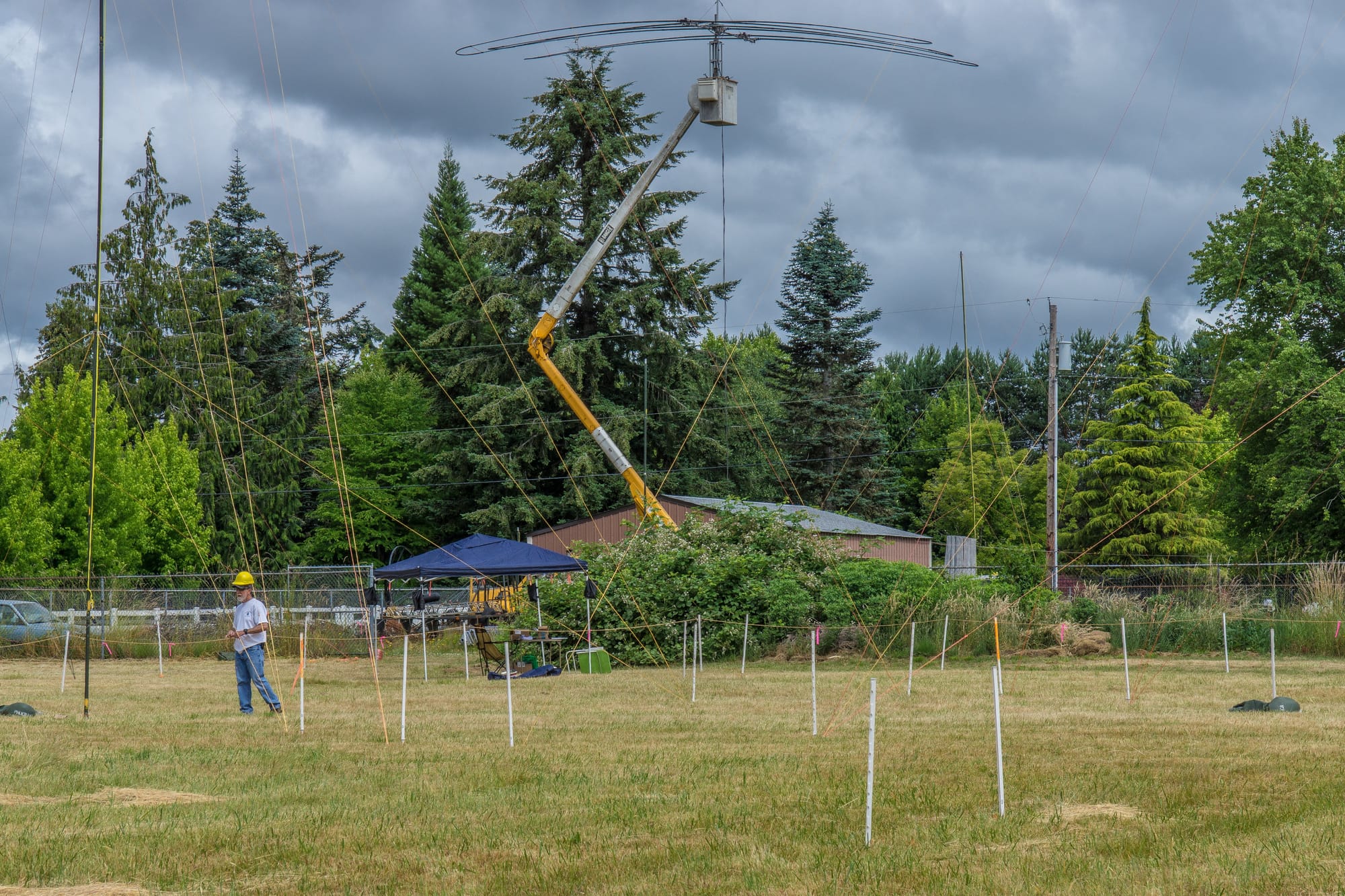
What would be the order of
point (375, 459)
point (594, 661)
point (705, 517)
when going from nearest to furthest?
point (594, 661) → point (705, 517) → point (375, 459)

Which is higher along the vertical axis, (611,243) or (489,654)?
(611,243)

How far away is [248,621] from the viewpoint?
16.3 metres

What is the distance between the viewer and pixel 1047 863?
7.68 m

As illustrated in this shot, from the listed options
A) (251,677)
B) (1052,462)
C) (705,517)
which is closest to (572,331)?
(705,517)

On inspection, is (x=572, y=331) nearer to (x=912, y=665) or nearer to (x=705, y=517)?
(x=705, y=517)

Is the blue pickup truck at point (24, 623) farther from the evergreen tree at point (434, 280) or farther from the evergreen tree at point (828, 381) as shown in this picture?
the evergreen tree at point (828, 381)

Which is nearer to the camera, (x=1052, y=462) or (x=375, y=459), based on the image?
(x=1052, y=462)

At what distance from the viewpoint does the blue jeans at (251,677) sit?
16328mm

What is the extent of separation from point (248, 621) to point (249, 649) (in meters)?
0.34

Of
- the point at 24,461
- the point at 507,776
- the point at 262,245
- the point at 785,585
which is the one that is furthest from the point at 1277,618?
the point at 262,245

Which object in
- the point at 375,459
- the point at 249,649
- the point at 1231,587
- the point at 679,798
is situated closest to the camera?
the point at 679,798

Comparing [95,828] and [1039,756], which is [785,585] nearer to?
[1039,756]

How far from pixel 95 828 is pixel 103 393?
116ft

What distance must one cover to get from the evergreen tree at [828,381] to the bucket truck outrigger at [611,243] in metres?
27.7
